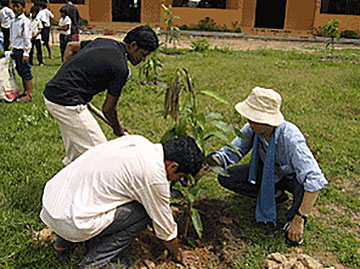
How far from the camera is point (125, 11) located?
72.1ft

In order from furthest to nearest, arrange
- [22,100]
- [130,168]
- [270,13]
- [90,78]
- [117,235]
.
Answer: [270,13], [22,100], [90,78], [117,235], [130,168]

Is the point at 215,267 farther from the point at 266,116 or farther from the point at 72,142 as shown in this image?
the point at 72,142

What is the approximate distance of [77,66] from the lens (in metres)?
2.99

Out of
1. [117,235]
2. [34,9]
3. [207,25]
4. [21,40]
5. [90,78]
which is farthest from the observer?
[207,25]

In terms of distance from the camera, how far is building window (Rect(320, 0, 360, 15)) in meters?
18.5

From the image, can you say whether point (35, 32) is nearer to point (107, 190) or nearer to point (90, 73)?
point (90, 73)

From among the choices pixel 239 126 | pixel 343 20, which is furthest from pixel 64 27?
pixel 343 20

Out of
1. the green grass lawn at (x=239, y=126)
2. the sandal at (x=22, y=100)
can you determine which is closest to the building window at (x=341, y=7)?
the green grass lawn at (x=239, y=126)

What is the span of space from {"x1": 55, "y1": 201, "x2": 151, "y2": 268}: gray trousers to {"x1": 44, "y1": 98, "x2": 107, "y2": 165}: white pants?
0.91m

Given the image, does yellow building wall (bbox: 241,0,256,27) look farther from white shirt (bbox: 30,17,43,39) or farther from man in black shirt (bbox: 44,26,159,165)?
man in black shirt (bbox: 44,26,159,165)

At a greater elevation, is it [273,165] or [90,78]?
[90,78]

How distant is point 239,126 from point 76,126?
2.88 metres

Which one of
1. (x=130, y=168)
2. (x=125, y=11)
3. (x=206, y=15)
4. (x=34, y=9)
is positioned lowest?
(x=130, y=168)

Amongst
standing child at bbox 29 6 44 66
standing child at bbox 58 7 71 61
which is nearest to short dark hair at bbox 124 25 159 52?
standing child at bbox 29 6 44 66
